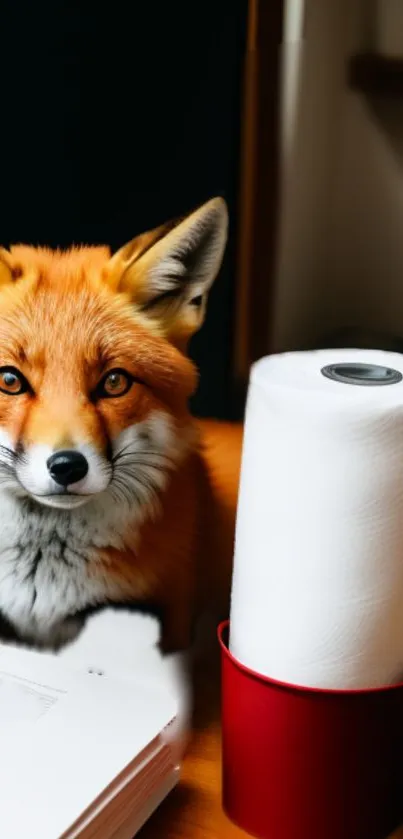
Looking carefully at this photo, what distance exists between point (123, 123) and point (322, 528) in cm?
33

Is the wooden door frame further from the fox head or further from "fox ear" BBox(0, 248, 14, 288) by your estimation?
"fox ear" BBox(0, 248, 14, 288)

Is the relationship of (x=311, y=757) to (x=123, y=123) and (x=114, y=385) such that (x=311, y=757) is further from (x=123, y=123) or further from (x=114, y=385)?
(x=123, y=123)

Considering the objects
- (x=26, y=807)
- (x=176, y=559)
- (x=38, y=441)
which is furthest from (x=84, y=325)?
(x=26, y=807)

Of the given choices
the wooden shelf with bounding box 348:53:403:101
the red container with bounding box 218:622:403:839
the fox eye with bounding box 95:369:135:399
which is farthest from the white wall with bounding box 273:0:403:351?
the red container with bounding box 218:622:403:839

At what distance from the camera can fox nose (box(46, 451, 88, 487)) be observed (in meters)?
0.61

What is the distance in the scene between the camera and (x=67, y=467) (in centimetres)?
61

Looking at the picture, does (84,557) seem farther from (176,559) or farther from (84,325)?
(84,325)

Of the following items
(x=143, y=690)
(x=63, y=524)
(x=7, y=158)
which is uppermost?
(x=7, y=158)

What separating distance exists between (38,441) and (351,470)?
0.22m

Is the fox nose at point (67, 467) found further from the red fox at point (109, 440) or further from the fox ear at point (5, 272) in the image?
the fox ear at point (5, 272)

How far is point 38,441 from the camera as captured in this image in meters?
0.61

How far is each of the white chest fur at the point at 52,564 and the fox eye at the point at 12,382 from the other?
0.26ft

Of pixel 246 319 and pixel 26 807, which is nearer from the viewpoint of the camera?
pixel 26 807

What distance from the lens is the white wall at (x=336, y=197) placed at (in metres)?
0.61
